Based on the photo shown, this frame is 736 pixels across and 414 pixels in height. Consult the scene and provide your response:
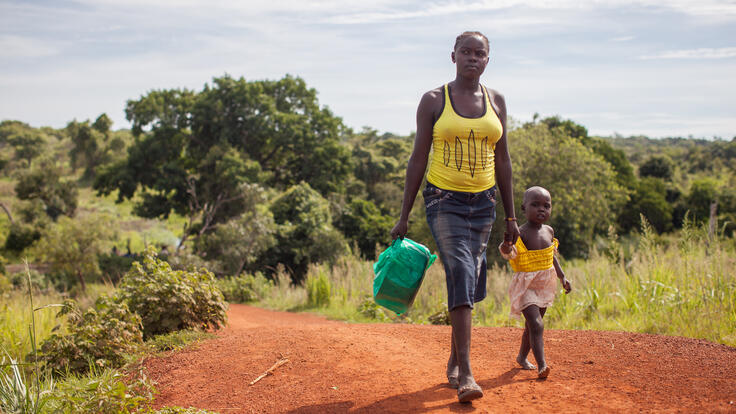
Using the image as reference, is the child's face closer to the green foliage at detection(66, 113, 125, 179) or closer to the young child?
the young child

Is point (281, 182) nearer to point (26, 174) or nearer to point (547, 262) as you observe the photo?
point (26, 174)

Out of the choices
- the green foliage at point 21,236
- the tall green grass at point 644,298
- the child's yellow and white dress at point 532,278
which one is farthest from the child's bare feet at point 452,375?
the green foliage at point 21,236

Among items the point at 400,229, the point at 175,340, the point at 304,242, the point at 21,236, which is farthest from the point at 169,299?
the point at 21,236

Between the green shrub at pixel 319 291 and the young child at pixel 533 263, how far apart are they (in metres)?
6.89

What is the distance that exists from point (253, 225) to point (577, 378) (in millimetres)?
14089

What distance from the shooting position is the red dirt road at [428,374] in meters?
3.30

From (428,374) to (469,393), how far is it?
717 mm

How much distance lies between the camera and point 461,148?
341cm

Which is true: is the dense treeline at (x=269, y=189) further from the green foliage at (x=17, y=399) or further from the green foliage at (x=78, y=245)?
the green foliage at (x=17, y=399)

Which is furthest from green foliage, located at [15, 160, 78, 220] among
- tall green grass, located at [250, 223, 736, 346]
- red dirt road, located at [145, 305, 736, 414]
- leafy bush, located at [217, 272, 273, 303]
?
red dirt road, located at [145, 305, 736, 414]

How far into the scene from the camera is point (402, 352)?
442 cm

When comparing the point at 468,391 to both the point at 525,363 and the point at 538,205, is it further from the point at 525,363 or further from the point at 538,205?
the point at 538,205

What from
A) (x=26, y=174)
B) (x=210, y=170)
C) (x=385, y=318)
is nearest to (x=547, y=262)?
(x=385, y=318)

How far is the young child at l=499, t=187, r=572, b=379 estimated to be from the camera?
376 cm
